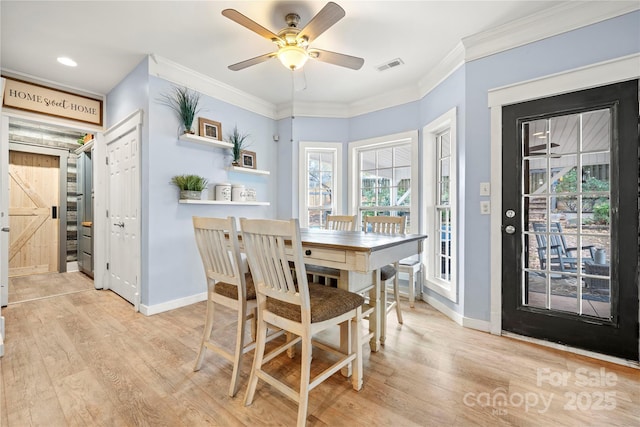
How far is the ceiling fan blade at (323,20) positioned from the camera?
1700mm

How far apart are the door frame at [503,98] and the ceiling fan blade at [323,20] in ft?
5.23

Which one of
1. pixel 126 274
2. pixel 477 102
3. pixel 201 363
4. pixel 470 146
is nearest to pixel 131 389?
pixel 201 363

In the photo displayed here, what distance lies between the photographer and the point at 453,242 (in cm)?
289

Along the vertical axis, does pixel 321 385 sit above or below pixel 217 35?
below

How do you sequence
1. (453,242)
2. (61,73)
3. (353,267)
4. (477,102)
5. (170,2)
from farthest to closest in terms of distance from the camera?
(61,73), (453,242), (477,102), (170,2), (353,267)

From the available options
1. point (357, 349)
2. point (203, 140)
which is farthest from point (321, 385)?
point (203, 140)

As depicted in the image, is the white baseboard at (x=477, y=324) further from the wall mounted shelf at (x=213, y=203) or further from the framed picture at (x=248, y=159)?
the framed picture at (x=248, y=159)

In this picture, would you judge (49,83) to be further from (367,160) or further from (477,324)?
(477,324)

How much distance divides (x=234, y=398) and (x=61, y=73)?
396 cm

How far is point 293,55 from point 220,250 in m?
1.58

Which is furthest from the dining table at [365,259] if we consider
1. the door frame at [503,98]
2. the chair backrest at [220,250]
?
the door frame at [503,98]

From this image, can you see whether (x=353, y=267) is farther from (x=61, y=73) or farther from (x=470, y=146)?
(x=61, y=73)

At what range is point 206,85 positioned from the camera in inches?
135

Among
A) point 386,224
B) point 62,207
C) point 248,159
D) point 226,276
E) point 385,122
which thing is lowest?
point 226,276
